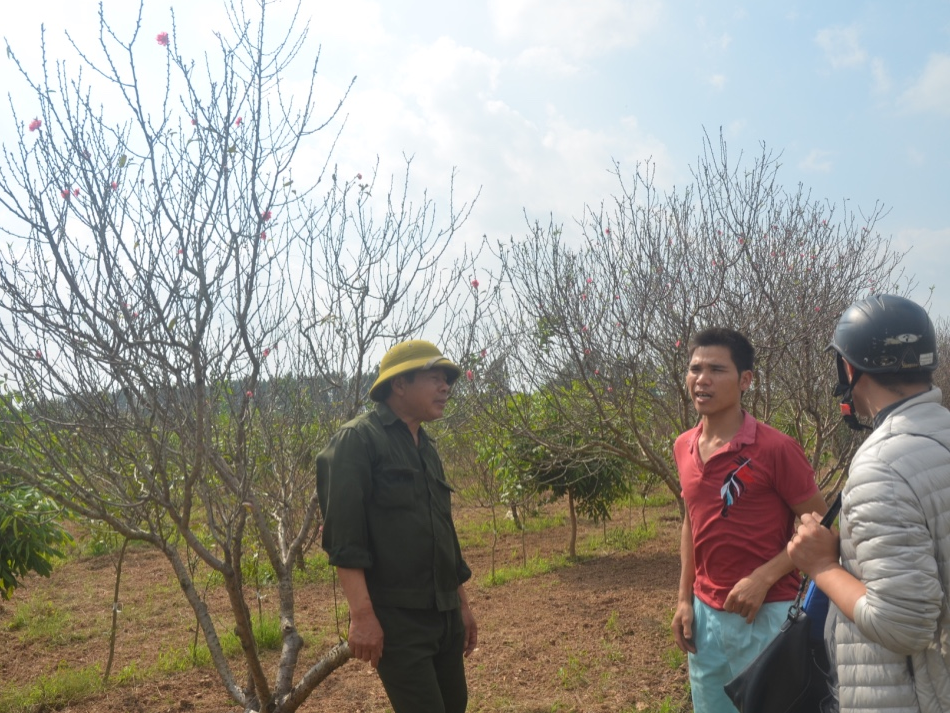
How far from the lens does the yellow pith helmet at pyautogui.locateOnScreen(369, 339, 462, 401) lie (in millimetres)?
2826

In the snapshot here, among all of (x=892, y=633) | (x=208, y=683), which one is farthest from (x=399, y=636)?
(x=208, y=683)

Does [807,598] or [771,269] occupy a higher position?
[771,269]

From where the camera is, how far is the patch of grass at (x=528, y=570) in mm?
9055

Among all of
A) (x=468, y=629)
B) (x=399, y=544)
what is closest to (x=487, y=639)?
(x=468, y=629)

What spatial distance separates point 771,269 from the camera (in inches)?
230

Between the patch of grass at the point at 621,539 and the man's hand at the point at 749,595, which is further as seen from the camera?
the patch of grass at the point at 621,539

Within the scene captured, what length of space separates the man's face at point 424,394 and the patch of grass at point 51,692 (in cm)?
409

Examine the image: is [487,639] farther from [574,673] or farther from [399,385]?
[399,385]

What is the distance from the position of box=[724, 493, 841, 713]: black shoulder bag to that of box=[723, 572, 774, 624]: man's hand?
1.72ft

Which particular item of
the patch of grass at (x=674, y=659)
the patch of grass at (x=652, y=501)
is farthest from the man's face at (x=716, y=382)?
the patch of grass at (x=652, y=501)

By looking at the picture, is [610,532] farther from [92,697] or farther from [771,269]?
[92,697]

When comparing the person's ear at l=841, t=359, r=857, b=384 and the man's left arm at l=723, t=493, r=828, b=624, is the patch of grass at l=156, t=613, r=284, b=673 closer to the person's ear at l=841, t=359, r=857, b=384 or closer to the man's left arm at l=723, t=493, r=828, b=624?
the man's left arm at l=723, t=493, r=828, b=624

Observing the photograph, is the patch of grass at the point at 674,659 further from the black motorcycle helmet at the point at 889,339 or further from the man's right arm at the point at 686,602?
the black motorcycle helmet at the point at 889,339

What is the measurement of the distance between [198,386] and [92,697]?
3.86 meters
